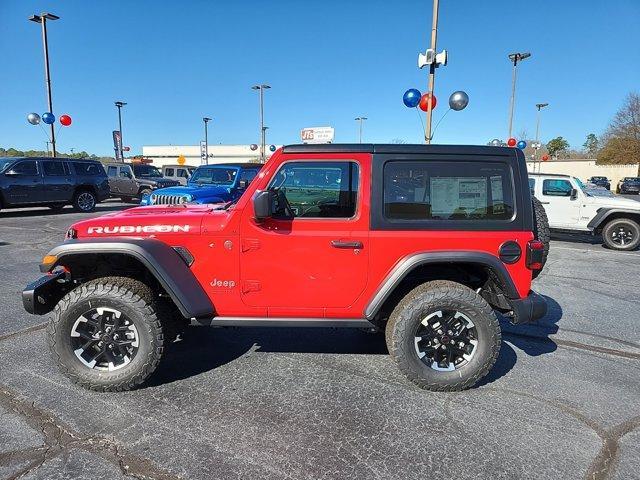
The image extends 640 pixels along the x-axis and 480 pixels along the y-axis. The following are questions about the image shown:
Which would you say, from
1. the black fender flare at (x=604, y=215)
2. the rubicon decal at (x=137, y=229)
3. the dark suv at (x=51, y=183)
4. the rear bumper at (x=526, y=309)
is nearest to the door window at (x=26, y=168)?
the dark suv at (x=51, y=183)

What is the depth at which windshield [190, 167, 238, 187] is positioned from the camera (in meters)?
9.59

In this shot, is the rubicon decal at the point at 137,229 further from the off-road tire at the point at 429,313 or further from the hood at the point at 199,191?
the hood at the point at 199,191

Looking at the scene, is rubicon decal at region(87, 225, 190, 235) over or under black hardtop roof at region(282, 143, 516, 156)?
under

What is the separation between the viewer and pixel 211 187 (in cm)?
905

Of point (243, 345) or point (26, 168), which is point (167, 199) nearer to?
point (243, 345)

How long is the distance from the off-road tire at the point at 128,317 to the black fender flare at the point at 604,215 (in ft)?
33.6

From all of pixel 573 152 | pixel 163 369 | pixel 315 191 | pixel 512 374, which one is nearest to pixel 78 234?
pixel 163 369

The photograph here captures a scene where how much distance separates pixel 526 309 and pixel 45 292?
12.5ft

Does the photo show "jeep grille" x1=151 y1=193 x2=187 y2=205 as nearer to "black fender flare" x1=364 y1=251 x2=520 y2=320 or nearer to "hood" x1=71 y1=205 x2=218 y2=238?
"hood" x1=71 y1=205 x2=218 y2=238

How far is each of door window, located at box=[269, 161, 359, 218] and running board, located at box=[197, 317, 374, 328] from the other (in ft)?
2.66

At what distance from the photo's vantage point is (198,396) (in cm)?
295

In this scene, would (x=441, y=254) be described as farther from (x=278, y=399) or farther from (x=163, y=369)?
(x=163, y=369)

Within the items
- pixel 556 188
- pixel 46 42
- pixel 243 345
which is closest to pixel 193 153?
pixel 46 42

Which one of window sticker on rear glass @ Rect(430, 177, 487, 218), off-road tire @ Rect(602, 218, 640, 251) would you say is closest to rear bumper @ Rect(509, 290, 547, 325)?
window sticker on rear glass @ Rect(430, 177, 487, 218)
